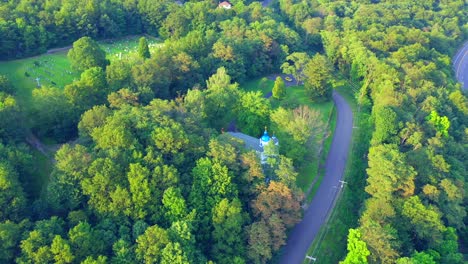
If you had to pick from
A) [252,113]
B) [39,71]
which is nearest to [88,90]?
[39,71]

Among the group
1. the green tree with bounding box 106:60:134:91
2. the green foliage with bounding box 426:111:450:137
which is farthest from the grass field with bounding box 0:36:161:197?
the green foliage with bounding box 426:111:450:137

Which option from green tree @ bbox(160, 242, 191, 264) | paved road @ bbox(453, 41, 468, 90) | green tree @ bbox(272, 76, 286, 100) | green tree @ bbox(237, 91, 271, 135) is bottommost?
green tree @ bbox(160, 242, 191, 264)

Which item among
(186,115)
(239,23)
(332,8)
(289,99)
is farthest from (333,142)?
(332,8)

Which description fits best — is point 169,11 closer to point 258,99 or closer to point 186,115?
point 258,99

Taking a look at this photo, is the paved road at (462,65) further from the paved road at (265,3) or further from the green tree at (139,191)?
the green tree at (139,191)

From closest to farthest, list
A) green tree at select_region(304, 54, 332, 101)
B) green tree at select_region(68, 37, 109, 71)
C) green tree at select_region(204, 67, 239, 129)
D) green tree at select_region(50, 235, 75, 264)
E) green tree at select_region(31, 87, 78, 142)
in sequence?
green tree at select_region(50, 235, 75, 264) < green tree at select_region(31, 87, 78, 142) < green tree at select_region(204, 67, 239, 129) < green tree at select_region(68, 37, 109, 71) < green tree at select_region(304, 54, 332, 101)

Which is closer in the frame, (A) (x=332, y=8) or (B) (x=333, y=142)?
(B) (x=333, y=142)

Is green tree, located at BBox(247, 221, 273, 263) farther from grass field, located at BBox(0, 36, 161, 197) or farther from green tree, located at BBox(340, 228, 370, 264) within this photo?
grass field, located at BBox(0, 36, 161, 197)
